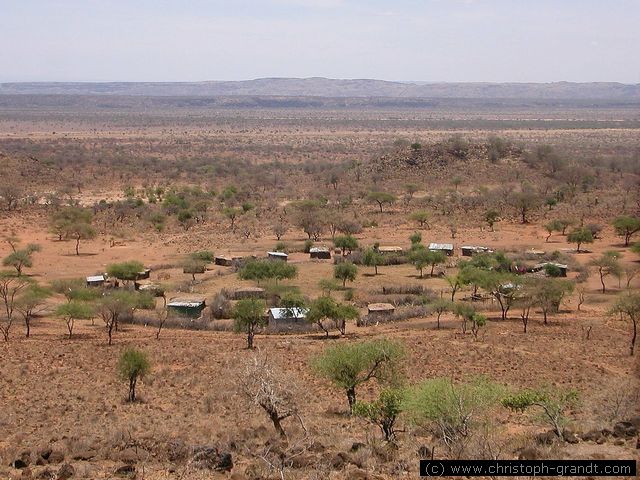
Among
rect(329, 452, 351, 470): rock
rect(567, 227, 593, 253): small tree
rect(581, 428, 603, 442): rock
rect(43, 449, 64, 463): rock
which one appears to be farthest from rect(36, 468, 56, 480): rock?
rect(567, 227, 593, 253): small tree

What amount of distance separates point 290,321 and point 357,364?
11911 millimetres

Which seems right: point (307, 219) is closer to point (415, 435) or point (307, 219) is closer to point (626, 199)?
point (626, 199)

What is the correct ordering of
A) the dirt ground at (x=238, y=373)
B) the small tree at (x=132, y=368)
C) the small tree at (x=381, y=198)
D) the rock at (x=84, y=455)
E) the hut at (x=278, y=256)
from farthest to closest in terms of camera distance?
the small tree at (x=381, y=198) → the hut at (x=278, y=256) → the small tree at (x=132, y=368) → the rock at (x=84, y=455) → the dirt ground at (x=238, y=373)

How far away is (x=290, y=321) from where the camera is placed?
32938 mm

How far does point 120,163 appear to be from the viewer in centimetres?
9225

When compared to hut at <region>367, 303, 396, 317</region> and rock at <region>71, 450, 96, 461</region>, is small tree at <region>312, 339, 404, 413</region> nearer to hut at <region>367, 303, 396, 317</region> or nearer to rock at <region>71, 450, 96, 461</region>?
rock at <region>71, 450, 96, 461</region>

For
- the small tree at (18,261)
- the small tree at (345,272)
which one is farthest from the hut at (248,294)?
the small tree at (18,261)

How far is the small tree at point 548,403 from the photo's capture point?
1706 centimetres

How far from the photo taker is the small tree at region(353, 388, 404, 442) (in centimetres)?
1817

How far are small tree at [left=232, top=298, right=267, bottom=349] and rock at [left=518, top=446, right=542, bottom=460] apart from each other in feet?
52.9

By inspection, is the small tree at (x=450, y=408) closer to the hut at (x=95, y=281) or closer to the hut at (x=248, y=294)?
the hut at (x=248, y=294)

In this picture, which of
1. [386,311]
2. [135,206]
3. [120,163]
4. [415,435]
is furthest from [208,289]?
[120,163]

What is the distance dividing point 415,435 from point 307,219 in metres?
35.3

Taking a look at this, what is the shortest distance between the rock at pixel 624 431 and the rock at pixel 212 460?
8329mm
